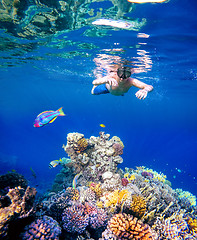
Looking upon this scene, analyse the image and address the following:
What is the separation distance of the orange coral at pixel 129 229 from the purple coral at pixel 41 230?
1.56 m

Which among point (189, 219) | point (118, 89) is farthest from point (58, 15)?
point (189, 219)

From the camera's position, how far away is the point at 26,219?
10.1 ft

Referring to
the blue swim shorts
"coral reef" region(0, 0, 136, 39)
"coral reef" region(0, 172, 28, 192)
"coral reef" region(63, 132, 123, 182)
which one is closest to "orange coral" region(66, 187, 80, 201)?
"coral reef" region(0, 172, 28, 192)

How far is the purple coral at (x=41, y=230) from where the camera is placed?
2.84 m

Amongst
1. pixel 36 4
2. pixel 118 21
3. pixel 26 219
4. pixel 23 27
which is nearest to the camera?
pixel 26 219

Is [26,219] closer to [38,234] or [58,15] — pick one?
[38,234]

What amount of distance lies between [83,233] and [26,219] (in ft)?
6.58

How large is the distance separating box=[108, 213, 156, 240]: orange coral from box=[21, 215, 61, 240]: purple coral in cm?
156

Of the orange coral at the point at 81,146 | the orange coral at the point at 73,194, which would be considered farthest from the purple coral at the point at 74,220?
the orange coral at the point at 81,146

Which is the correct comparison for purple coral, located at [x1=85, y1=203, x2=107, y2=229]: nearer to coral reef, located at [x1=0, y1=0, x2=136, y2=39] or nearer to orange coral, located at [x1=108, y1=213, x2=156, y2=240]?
orange coral, located at [x1=108, y1=213, x2=156, y2=240]

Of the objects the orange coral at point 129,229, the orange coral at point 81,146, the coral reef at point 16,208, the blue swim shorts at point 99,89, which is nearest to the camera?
the coral reef at point 16,208

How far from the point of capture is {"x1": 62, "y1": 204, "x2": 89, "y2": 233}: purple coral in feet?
12.3

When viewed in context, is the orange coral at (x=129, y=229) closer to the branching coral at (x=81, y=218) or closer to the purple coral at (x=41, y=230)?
the branching coral at (x=81, y=218)

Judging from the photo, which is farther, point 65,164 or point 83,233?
point 65,164
